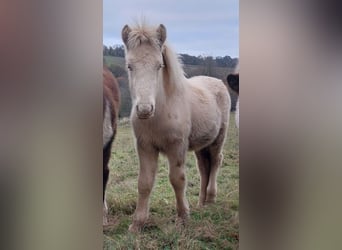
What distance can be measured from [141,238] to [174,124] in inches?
23.2

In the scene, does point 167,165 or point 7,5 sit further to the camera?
point 167,165

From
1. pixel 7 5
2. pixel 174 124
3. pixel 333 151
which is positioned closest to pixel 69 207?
pixel 174 124

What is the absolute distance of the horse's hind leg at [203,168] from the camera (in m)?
2.03

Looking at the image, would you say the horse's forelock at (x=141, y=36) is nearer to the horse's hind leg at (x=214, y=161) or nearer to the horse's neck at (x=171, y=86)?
the horse's neck at (x=171, y=86)

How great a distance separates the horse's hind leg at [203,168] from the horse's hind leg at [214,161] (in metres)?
0.02

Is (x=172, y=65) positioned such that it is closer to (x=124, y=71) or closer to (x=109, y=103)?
(x=124, y=71)

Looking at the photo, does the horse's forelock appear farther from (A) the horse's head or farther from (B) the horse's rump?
(B) the horse's rump

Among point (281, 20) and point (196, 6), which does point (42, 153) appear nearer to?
point (196, 6)

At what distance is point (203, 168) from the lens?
204 centimetres

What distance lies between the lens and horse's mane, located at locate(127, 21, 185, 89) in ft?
6.39

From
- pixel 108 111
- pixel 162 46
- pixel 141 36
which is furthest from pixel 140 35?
pixel 108 111

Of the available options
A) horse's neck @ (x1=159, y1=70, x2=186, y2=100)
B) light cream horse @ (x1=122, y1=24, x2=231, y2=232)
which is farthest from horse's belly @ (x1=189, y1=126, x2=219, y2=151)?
horse's neck @ (x1=159, y1=70, x2=186, y2=100)

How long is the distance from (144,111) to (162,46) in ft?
1.09

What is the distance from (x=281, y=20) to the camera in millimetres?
1982
